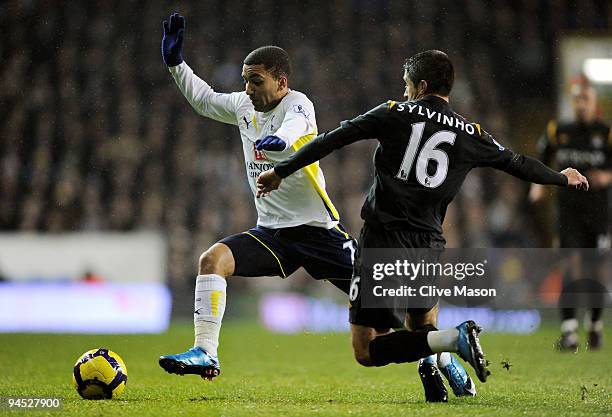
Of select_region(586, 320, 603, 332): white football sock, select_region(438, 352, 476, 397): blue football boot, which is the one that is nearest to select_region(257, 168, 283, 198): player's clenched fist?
select_region(438, 352, 476, 397): blue football boot

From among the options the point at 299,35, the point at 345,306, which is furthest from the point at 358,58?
the point at 345,306

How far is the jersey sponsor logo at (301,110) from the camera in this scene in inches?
190

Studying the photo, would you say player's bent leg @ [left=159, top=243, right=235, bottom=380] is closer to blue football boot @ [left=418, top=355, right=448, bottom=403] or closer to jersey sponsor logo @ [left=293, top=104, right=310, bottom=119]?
jersey sponsor logo @ [left=293, top=104, right=310, bottom=119]

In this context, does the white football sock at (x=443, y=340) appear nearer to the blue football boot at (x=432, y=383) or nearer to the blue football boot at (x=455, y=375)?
the blue football boot at (x=432, y=383)

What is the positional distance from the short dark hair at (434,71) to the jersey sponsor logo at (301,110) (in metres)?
0.66

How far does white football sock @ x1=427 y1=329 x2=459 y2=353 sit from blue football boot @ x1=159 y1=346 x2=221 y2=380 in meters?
1.07

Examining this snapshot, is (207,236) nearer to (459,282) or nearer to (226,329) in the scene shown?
(226,329)

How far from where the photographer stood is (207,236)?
1443 cm

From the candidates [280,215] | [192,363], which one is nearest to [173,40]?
[280,215]

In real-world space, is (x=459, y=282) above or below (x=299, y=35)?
below

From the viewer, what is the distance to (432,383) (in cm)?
468

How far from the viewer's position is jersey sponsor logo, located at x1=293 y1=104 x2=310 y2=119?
4836 mm

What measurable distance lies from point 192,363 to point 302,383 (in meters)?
1.37

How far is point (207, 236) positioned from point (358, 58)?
14.7 ft
